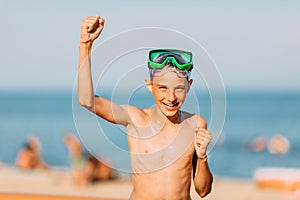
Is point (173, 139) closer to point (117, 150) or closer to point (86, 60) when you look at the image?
point (117, 150)

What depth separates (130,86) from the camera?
1.87 m

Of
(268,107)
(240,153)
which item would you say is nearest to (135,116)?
(240,153)

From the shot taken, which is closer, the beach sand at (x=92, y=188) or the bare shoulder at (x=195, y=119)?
the bare shoulder at (x=195, y=119)

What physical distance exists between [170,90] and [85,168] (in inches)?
274

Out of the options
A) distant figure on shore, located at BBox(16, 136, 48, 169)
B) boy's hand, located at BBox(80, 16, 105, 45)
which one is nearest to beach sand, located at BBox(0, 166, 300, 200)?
distant figure on shore, located at BBox(16, 136, 48, 169)

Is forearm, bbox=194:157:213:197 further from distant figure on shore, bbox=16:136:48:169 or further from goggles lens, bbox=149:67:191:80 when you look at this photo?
distant figure on shore, bbox=16:136:48:169

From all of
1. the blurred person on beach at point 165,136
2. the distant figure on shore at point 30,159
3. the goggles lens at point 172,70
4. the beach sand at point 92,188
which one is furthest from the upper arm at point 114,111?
the distant figure on shore at point 30,159

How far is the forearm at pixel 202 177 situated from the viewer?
1.85m

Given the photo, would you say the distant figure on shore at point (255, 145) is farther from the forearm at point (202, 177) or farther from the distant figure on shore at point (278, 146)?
the forearm at point (202, 177)

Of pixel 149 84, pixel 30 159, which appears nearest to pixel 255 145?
pixel 30 159

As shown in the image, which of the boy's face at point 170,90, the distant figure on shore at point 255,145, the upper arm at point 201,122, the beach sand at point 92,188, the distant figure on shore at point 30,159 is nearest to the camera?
the boy's face at point 170,90

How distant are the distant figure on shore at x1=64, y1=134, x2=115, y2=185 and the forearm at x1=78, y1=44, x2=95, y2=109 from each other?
6.52 meters

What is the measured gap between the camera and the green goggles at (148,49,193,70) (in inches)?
72.3

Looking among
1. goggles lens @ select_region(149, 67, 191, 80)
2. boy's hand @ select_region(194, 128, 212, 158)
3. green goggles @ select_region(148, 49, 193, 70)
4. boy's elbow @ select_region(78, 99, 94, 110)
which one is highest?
green goggles @ select_region(148, 49, 193, 70)
